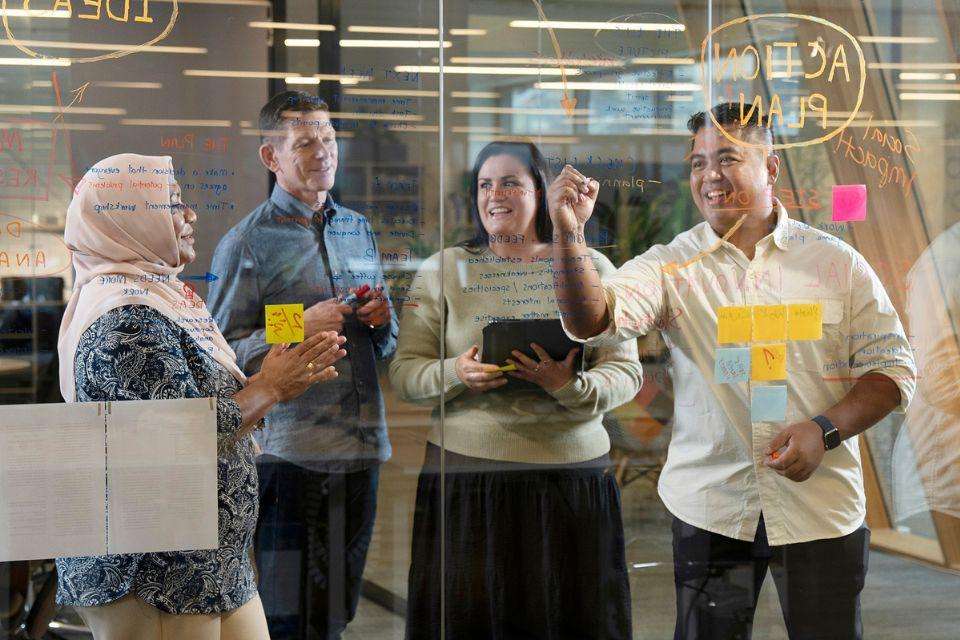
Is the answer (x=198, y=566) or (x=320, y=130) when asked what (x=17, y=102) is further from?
(x=198, y=566)

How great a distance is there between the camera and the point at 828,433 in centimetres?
293

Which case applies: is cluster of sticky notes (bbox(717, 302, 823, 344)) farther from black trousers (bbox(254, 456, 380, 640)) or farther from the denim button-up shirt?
black trousers (bbox(254, 456, 380, 640))

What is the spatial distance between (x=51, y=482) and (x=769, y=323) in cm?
201

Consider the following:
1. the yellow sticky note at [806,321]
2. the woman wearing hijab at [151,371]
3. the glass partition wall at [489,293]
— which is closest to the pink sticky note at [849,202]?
the glass partition wall at [489,293]

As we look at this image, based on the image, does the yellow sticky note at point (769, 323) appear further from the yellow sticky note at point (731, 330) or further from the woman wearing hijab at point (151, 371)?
the woman wearing hijab at point (151, 371)

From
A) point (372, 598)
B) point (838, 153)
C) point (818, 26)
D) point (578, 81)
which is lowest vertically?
point (372, 598)

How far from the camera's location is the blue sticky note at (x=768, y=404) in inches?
116

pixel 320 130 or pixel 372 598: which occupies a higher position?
pixel 320 130

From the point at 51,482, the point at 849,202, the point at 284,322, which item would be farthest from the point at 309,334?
the point at 849,202

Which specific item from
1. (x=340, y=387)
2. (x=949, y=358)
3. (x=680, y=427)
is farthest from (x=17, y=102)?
(x=949, y=358)

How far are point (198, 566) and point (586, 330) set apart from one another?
121cm

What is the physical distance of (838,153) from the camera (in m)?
3.07

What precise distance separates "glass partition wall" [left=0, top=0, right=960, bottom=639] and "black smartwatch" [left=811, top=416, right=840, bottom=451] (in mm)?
35

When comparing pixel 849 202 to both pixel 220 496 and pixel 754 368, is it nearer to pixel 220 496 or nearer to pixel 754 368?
pixel 754 368
